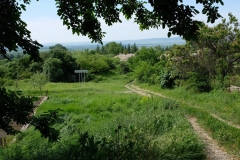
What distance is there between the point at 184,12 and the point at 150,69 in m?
22.8

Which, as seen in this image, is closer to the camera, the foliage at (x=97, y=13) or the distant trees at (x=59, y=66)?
the foliage at (x=97, y=13)

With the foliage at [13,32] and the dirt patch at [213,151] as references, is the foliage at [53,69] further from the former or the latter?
the foliage at [13,32]

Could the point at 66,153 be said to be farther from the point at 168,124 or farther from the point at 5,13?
the point at 168,124

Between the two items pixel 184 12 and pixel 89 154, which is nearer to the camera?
pixel 184 12

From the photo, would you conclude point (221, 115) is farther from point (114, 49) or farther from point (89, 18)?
point (114, 49)

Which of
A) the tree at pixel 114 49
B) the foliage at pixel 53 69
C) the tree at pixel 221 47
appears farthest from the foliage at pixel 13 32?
the tree at pixel 114 49

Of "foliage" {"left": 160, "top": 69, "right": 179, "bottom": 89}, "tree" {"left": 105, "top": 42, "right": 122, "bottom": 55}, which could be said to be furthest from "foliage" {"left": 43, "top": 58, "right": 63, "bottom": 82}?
"tree" {"left": 105, "top": 42, "right": 122, "bottom": 55}

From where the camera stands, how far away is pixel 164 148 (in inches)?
185

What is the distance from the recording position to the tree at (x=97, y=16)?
9.66 feet

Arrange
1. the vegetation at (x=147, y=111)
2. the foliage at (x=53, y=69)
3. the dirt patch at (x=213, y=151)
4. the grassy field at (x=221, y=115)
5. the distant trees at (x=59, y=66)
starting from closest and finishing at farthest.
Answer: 1. the vegetation at (x=147, y=111)
2. the dirt patch at (x=213, y=151)
3. the grassy field at (x=221, y=115)
4. the foliage at (x=53, y=69)
5. the distant trees at (x=59, y=66)

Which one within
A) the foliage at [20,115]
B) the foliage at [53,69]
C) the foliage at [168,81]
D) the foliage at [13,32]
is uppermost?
the foliage at [13,32]

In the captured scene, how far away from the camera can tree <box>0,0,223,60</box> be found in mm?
2945

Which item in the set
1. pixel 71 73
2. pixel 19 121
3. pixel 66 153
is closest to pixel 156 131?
pixel 66 153

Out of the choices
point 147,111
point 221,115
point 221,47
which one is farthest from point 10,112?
point 221,47
